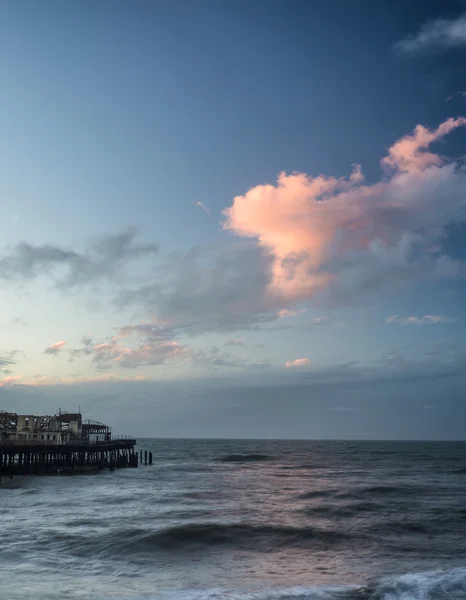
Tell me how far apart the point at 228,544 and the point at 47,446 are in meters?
48.2

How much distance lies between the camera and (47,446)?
236 feet

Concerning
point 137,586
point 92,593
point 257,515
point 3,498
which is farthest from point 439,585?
point 3,498

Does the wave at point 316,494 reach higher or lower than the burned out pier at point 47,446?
lower

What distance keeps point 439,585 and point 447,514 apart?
23.9 m

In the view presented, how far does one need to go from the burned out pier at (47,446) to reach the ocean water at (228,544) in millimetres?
11147

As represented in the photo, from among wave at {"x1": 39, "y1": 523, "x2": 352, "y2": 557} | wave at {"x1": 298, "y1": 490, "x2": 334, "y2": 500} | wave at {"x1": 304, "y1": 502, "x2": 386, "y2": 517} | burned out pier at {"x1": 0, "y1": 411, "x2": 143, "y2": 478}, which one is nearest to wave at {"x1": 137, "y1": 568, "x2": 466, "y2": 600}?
wave at {"x1": 39, "y1": 523, "x2": 352, "y2": 557}

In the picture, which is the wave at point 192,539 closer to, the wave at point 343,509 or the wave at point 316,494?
the wave at point 343,509

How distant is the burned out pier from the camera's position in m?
70.9

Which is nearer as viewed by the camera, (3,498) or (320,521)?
(320,521)

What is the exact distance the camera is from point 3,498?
49750 millimetres

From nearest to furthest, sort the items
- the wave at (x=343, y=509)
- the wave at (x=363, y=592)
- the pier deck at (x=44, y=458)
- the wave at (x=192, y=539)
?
1. the wave at (x=363, y=592)
2. the wave at (x=192, y=539)
3. the wave at (x=343, y=509)
4. the pier deck at (x=44, y=458)

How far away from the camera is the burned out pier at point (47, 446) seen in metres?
70.9

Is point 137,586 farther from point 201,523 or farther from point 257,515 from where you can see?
point 257,515

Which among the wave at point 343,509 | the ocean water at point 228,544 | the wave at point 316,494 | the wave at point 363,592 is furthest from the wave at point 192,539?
the wave at point 316,494
